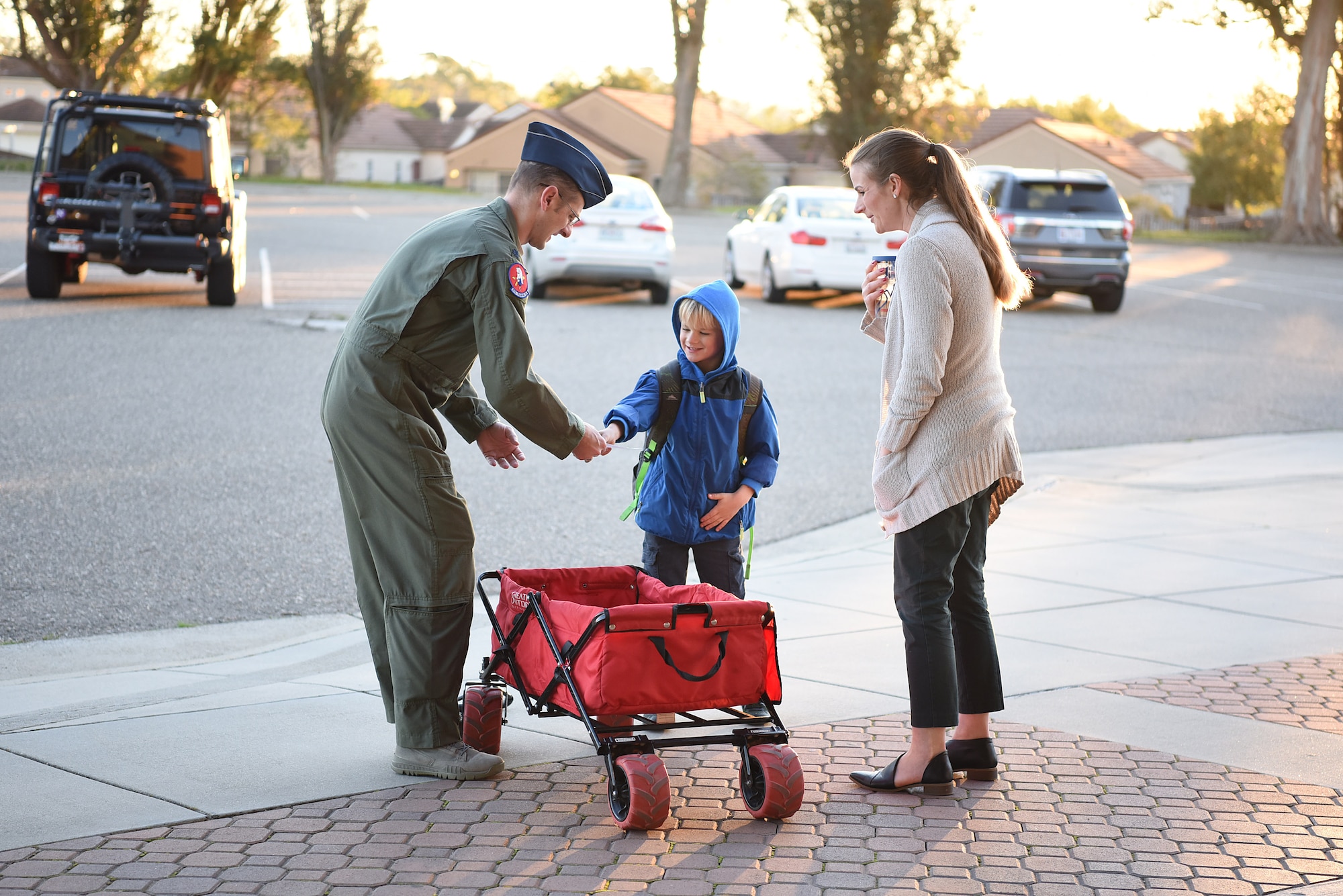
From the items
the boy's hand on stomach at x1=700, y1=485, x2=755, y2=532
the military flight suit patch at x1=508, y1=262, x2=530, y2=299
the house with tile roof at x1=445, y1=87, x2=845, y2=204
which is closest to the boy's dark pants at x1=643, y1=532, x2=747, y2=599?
the boy's hand on stomach at x1=700, y1=485, x2=755, y2=532

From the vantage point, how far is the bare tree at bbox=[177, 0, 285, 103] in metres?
53.6

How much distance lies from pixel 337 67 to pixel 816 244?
2313 inches

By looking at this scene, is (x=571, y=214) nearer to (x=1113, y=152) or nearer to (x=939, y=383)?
(x=939, y=383)

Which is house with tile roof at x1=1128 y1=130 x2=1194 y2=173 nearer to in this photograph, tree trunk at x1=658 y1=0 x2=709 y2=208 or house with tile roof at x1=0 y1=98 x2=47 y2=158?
tree trunk at x1=658 y1=0 x2=709 y2=208

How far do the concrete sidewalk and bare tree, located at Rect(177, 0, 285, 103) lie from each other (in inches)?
2012

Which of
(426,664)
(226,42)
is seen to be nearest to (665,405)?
(426,664)

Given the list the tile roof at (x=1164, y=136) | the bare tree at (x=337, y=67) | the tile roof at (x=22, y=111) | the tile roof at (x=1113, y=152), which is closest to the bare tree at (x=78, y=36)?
the bare tree at (x=337, y=67)

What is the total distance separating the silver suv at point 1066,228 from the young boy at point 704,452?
1523 cm

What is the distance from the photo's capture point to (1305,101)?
37969 mm

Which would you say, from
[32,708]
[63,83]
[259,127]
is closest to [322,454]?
[32,708]

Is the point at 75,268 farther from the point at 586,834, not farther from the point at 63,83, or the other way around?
the point at 63,83

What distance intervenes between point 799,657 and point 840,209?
14.1 meters

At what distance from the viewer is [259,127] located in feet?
317

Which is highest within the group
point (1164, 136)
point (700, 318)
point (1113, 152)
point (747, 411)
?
point (1164, 136)
